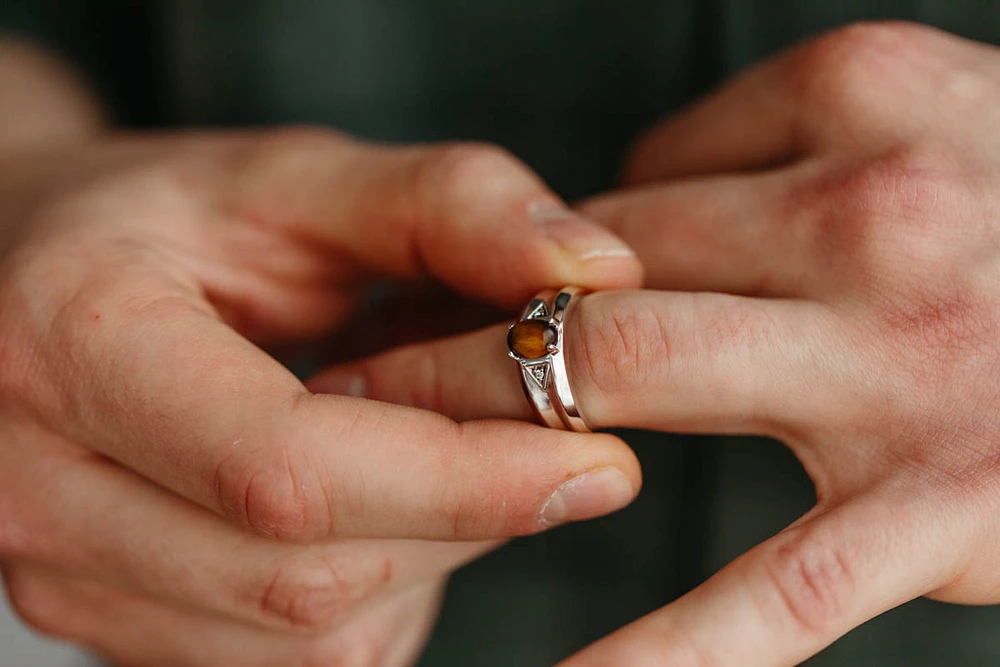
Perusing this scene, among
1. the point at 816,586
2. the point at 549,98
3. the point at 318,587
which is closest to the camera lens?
the point at 816,586

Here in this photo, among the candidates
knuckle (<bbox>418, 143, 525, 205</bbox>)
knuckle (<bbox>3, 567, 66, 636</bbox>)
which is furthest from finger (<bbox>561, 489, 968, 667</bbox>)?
knuckle (<bbox>3, 567, 66, 636</bbox>)

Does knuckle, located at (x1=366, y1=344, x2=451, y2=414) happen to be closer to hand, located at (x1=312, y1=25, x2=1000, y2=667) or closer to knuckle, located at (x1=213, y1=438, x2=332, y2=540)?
hand, located at (x1=312, y1=25, x2=1000, y2=667)

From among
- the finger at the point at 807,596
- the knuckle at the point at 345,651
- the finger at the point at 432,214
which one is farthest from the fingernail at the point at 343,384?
the finger at the point at 807,596

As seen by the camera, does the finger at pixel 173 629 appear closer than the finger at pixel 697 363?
No

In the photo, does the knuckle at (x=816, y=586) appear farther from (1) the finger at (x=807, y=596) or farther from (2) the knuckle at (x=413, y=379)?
(2) the knuckle at (x=413, y=379)

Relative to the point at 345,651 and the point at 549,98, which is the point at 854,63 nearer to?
the point at 549,98

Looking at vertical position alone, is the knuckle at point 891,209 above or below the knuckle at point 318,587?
above

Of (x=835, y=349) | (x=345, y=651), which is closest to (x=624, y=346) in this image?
(x=835, y=349)

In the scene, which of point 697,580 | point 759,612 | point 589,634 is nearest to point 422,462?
point 759,612
